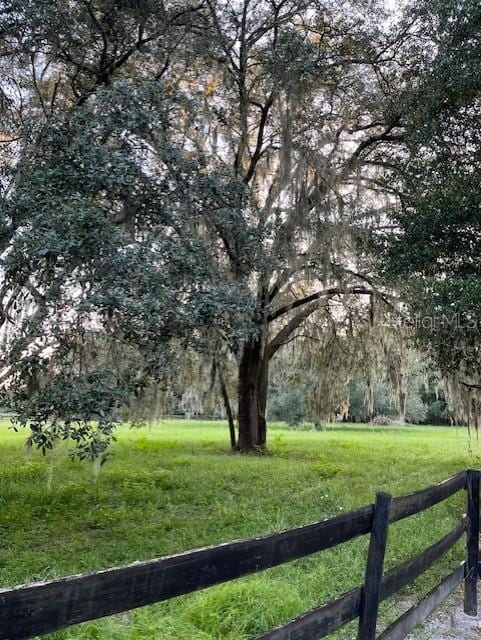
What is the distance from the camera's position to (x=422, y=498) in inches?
140

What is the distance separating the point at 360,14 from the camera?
31.6ft

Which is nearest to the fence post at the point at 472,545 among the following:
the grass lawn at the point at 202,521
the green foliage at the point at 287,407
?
the grass lawn at the point at 202,521

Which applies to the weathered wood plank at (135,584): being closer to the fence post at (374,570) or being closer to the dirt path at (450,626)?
the fence post at (374,570)

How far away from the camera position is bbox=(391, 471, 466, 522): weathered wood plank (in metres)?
3.16

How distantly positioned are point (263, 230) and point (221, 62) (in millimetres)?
3367

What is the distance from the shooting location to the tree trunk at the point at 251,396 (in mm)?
15164

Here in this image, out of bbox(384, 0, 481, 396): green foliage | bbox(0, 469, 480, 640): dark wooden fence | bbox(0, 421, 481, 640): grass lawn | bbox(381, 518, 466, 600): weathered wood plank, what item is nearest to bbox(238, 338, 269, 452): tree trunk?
bbox(0, 421, 481, 640): grass lawn

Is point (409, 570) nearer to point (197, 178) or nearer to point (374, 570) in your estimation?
point (374, 570)

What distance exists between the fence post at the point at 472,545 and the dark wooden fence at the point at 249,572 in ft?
0.92

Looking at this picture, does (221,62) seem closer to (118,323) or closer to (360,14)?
(360,14)

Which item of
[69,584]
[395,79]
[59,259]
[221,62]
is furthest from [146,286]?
[395,79]

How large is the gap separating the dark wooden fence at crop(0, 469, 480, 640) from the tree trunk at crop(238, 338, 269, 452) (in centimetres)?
1115

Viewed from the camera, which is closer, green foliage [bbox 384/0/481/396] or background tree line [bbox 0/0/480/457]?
background tree line [bbox 0/0/480/457]

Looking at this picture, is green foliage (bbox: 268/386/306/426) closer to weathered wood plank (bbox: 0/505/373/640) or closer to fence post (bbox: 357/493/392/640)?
fence post (bbox: 357/493/392/640)
